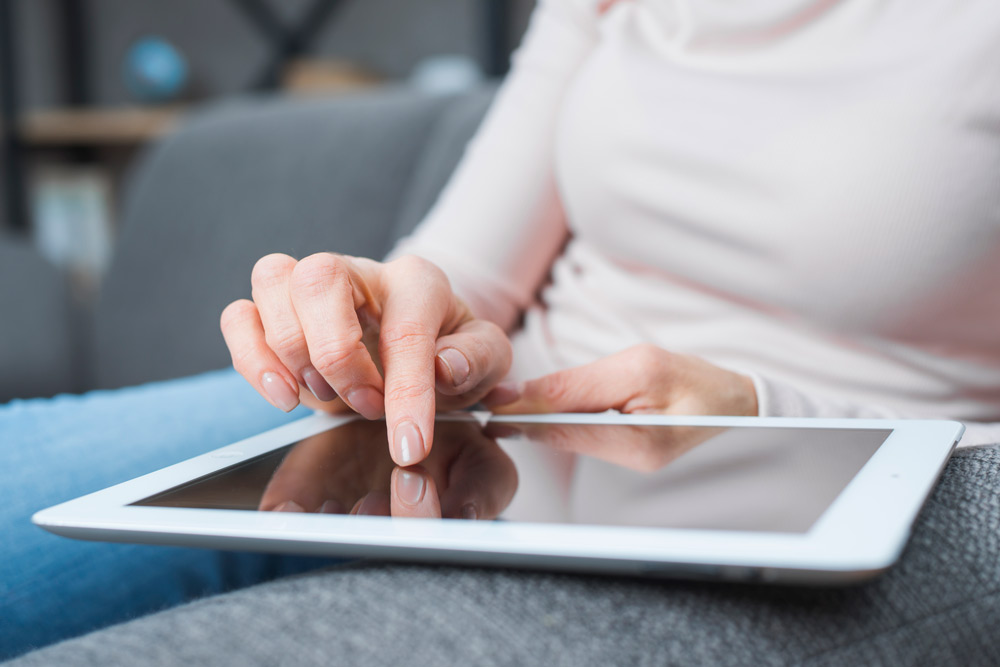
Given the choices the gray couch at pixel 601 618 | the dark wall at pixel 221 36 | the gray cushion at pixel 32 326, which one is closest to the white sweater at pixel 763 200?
the gray couch at pixel 601 618

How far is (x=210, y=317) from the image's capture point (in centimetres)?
89

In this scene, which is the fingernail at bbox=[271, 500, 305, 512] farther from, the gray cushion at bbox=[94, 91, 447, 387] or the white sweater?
the gray cushion at bbox=[94, 91, 447, 387]

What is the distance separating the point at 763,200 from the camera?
0.44 metres

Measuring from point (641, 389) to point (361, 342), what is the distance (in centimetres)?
14

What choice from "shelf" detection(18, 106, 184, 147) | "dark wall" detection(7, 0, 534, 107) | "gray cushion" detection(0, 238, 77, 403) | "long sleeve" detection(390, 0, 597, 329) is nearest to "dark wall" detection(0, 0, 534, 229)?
"dark wall" detection(7, 0, 534, 107)

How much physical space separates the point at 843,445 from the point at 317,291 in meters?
0.20

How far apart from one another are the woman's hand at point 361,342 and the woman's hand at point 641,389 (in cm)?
3

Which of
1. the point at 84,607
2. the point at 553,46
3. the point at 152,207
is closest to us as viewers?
the point at 84,607

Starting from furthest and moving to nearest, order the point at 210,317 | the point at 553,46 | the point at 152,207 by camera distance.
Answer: the point at 152,207
the point at 210,317
the point at 553,46

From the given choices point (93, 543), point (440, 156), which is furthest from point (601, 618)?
point (440, 156)

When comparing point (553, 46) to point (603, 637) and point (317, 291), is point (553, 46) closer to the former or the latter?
point (317, 291)

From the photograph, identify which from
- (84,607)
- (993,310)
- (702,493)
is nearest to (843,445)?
(702,493)

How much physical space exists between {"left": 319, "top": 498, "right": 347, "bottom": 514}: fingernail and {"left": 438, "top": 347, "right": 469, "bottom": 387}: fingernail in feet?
0.30

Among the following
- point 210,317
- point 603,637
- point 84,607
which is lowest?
point 210,317
